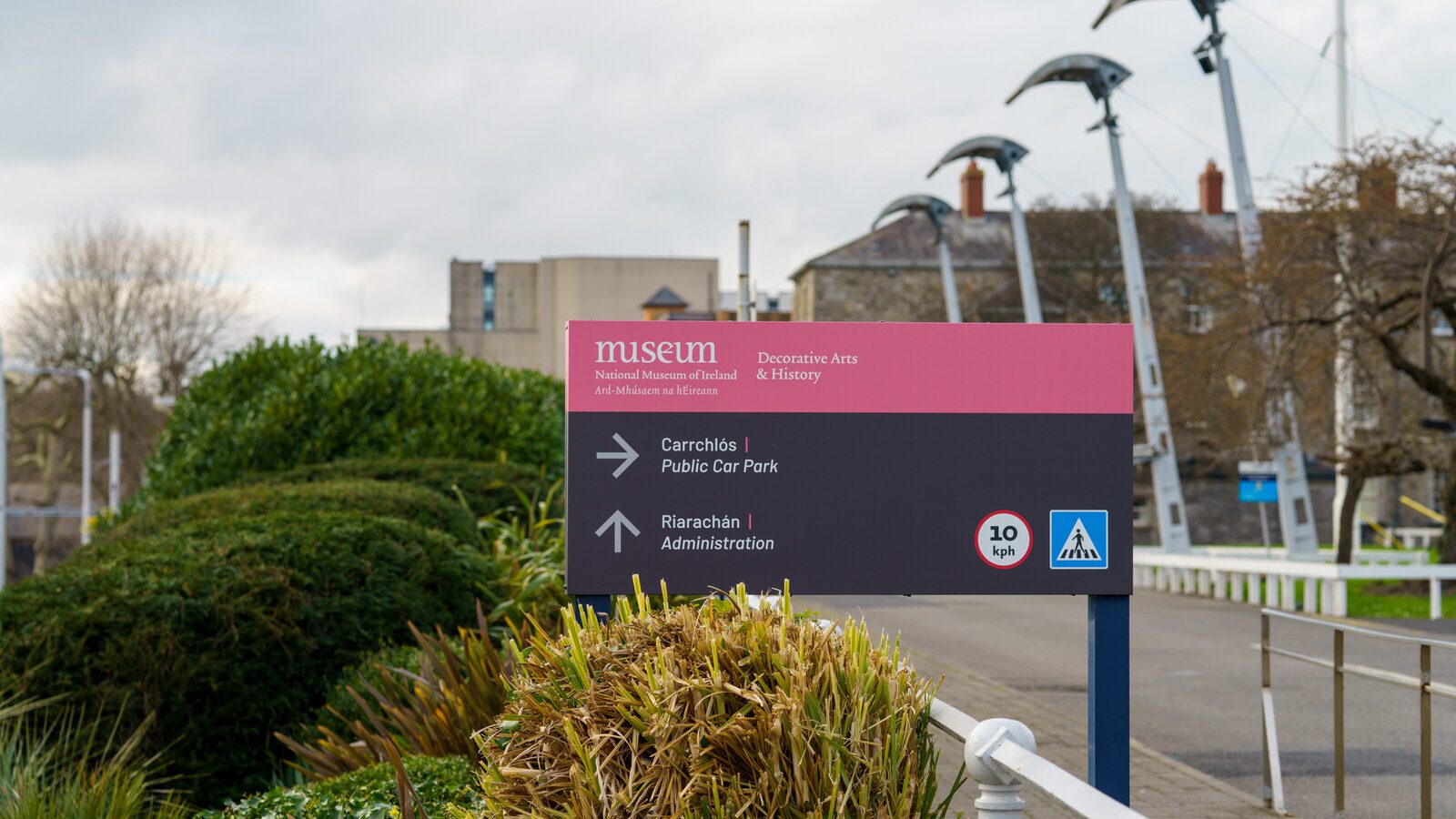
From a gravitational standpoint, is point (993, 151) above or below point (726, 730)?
above

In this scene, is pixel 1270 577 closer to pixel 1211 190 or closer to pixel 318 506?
pixel 318 506

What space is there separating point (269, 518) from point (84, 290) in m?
46.5

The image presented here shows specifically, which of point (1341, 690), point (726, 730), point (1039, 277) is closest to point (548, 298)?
point (1039, 277)

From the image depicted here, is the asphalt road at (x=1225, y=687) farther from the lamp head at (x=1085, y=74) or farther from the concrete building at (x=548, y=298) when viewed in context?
the concrete building at (x=548, y=298)

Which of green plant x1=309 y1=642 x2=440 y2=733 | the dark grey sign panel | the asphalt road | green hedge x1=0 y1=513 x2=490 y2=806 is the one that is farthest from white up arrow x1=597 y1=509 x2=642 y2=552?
green hedge x1=0 y1=513 x2=490 y2=806

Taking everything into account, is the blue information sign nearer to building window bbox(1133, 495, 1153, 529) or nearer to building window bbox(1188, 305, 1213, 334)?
building window bbox(1188, 305, 1213, 334)

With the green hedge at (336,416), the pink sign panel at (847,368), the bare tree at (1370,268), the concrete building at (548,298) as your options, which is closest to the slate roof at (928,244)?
the concrete building at (548,298)

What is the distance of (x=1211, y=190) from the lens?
64.8 m

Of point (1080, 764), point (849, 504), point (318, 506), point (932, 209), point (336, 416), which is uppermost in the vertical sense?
point (932, 209)

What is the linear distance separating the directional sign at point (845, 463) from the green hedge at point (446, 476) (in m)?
8.36

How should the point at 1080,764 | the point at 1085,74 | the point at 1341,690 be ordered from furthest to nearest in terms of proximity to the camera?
the point at 1085,74 < the point at 1080,764 < the point at 1341,690

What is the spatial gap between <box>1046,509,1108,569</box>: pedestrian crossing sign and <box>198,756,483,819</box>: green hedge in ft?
6.76

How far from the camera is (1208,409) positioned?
28.0 m

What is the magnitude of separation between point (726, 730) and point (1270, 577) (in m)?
21.9
